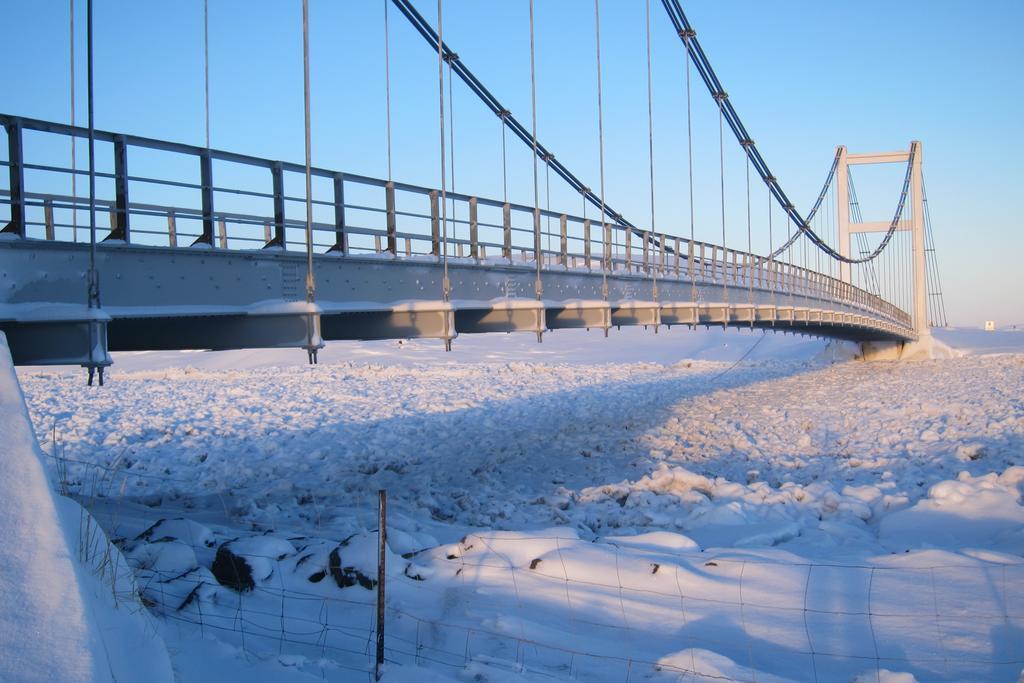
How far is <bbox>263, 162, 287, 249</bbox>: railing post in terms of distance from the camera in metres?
9.09

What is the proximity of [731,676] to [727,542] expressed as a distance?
3.56m

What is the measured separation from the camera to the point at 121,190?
25.0 feet

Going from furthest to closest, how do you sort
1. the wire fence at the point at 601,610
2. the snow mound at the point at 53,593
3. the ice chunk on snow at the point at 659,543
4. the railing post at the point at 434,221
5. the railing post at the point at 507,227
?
1. the railing post at the point at 507,227
2. the railing post at the point at 434,221
3. the ice chunk on snow at the point at 659,543
4. the wire fence at the point at 601,610
5. the snow mound at the point at 53,593

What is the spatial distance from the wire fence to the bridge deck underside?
2065 millimetres

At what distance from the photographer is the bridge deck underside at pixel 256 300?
709 cm

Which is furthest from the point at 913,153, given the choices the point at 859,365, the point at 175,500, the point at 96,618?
the point at 96,618

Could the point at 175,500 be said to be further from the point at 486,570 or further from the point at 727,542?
the point at 727,542

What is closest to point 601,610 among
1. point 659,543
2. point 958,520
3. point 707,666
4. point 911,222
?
point 707,666

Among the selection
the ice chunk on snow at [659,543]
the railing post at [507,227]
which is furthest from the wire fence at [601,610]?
the railing post at [507,227]

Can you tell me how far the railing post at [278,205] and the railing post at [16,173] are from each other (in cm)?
256

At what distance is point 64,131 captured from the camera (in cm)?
717

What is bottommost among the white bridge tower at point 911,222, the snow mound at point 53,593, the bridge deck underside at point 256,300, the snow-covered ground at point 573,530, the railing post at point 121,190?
the snow-covered ground at point 573,530

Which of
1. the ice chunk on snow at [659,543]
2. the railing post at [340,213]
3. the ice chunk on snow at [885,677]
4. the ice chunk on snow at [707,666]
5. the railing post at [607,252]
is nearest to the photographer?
the ice chunk on snow at [885,677]

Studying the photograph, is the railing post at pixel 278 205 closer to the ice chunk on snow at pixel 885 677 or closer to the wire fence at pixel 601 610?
the wire fence at pixel 601 610
